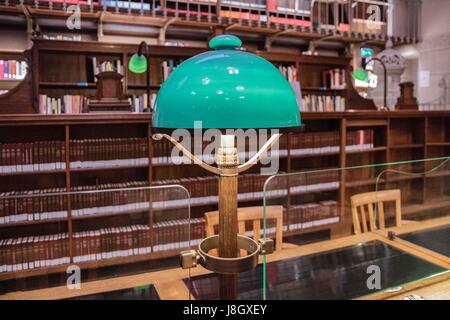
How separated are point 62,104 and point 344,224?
3402 millimetres

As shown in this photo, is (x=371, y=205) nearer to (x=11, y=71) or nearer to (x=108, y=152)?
(x=108, y=152)

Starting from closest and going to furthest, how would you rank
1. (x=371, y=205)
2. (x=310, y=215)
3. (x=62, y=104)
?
(x=371, y=205) → (x=310, y=215) → (x=62, y=104)

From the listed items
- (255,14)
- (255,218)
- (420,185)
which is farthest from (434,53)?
(255,218)

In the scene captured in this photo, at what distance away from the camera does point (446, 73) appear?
6.86 meters

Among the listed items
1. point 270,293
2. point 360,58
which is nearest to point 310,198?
point 270,293

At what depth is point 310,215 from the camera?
2.75 meters

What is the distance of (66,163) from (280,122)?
2.69 meters

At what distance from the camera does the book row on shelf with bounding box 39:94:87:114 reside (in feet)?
13.8

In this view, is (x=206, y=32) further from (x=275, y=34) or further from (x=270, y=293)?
(x=270, y=293)

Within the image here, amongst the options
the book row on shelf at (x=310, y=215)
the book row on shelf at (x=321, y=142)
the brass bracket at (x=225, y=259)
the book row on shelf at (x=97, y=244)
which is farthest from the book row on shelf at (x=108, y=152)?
the brass bracket at (x=225, y=259)

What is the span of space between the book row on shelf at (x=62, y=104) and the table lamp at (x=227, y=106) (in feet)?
12.9

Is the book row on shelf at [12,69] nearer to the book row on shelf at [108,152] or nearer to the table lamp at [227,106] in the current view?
the book row on shelf at [108,152]

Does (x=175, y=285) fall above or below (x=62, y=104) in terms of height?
below

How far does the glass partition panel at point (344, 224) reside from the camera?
1.39 meters
